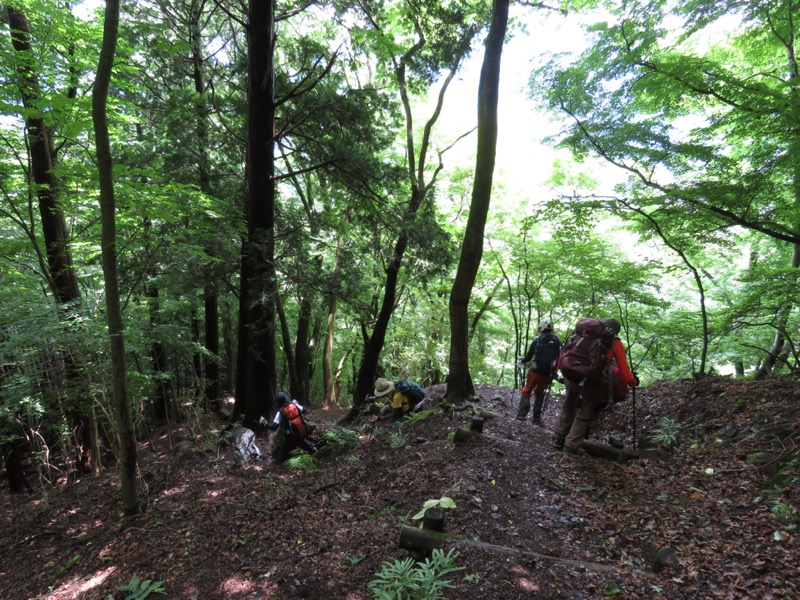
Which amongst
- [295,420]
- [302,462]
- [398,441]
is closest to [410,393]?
[398,441]

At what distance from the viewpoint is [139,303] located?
9.24 metres

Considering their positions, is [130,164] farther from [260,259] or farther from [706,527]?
[706,527]

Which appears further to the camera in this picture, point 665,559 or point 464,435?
point 464,435

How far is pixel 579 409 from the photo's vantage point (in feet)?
16.9

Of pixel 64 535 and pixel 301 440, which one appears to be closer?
pixel 64 535

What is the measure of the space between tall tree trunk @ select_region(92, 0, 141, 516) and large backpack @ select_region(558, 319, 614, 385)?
5723mm

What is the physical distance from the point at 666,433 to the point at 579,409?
51.9 inches

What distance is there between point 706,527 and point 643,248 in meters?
7.96

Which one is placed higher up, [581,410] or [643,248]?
[643,248]

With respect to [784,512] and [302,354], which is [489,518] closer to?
[784,512]

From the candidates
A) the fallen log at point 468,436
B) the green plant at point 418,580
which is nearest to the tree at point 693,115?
the fallen log at point 468,436

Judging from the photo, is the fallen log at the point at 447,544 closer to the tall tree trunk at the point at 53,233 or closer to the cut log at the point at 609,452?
the cut log at the point at 609,452

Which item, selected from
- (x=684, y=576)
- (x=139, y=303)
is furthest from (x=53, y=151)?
(x=684, y=576)

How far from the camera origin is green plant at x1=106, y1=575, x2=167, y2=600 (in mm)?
3703
